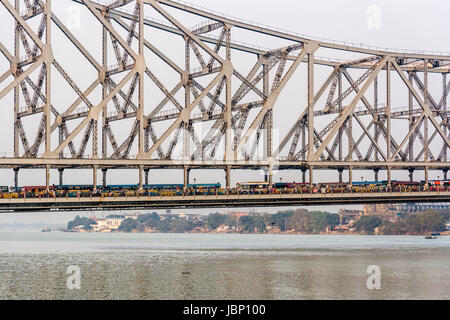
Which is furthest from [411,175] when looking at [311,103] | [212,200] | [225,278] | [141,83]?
[225,278]

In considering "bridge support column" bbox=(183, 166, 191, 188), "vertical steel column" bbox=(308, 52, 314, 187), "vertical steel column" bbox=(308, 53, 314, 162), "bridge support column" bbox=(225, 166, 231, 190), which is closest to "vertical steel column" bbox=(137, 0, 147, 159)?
"bridge support column" bbox=(183, 166, 191, 188)

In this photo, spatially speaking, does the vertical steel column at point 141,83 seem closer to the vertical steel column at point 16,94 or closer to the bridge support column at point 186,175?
the bridge support column at point 186,175

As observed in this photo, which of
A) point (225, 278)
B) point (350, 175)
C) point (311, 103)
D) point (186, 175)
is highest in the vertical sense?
point (311, 103)

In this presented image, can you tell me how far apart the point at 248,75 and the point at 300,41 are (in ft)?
35.6

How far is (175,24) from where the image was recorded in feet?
341

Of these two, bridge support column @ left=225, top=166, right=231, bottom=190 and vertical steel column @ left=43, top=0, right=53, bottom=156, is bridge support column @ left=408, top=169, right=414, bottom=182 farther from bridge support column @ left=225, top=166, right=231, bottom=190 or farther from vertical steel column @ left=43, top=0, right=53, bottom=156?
vertical steel column @ left=43, top=0, right=53, bottom=156

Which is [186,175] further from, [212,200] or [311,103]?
[311,103]

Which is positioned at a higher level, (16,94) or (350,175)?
(16,94)

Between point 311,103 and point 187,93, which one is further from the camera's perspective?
point 311,103

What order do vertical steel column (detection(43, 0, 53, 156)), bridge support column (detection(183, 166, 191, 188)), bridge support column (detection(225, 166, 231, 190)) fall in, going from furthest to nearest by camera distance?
bridge support column (detection(225, 166, 231, 190))
bridge support column (detection(183, 166, 191, 188))
vertical steel column (detection(43, 0, 53, 156))

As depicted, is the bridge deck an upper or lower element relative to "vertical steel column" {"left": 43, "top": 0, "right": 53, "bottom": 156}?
lower

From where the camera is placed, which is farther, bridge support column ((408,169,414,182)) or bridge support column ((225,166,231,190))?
bridge support column ((408,169,414,182))

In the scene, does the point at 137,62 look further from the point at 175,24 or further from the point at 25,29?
the point at 25,29
